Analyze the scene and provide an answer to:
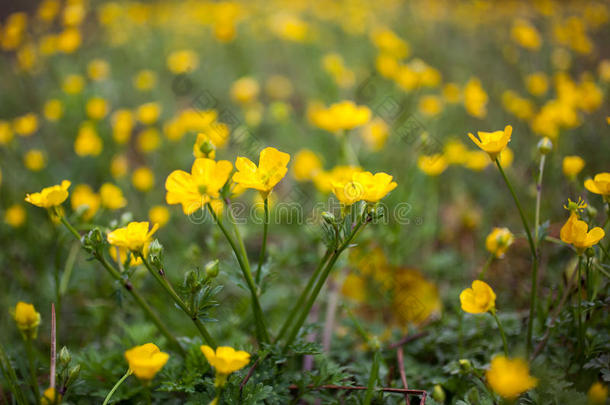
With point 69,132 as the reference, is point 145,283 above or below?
below

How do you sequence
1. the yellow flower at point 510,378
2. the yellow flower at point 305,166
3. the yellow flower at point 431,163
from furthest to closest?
the yellow flower at point 305,166 → the yellow flower at point 431,163 → the yellow flower at point 510,378

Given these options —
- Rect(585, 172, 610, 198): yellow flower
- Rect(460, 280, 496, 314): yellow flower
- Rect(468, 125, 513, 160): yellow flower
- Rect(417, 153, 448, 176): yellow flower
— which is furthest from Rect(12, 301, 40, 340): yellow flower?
Rect(417, 153, 448, 176): yellow flower

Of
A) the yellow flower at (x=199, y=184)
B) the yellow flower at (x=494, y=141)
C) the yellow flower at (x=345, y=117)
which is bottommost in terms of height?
the yellow flower at (x=199, y=184)

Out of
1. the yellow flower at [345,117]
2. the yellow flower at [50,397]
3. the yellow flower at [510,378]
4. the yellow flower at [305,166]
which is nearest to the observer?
the yellow flower at [510,378]

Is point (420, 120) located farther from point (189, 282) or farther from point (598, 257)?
point (189, 282)

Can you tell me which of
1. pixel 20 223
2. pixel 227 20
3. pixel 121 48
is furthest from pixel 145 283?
pixel 121 48

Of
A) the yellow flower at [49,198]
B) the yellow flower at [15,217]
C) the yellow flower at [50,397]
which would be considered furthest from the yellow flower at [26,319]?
the yellow flower at [15,217]

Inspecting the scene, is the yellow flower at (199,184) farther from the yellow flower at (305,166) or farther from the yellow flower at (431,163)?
the yellow flower at (305,166)
